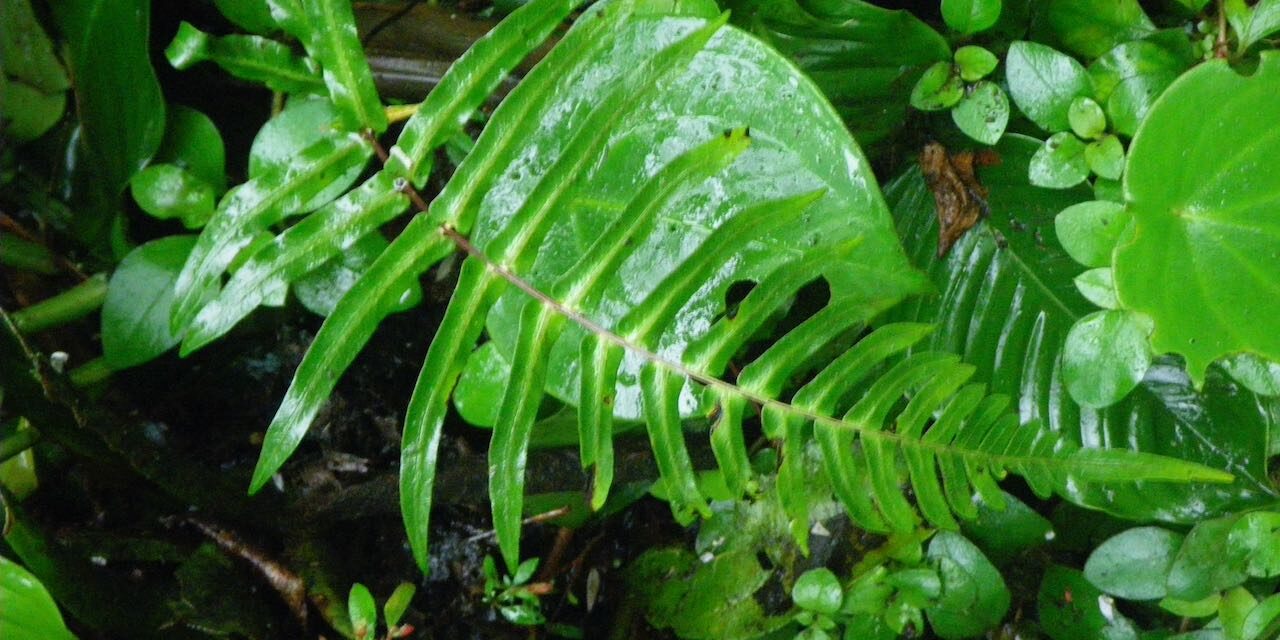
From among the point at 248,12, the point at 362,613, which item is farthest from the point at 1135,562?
the point at 248,12

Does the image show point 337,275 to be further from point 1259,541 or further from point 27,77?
point 1259,541

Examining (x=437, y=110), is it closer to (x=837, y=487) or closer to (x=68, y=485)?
(x=837, y=487)

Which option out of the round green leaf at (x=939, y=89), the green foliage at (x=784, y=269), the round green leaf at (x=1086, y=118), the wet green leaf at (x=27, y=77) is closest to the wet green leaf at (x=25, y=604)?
the green foliage at (x=784, y=269)

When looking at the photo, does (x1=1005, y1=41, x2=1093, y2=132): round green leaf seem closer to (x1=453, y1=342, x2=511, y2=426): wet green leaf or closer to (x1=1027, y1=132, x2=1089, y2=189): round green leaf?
(x1=1027, y1=132, x2=1089, y2=189): round green leaf

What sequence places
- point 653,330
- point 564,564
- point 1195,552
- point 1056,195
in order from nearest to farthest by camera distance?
point 653,330 < point 1195,552 < point 1056,195 < point 564,564

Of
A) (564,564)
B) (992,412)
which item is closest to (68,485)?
(564,564)

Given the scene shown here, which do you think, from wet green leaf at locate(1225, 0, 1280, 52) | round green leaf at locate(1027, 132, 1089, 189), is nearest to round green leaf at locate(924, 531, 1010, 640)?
round green leaf at locate(1027, 132, 1089, 189)

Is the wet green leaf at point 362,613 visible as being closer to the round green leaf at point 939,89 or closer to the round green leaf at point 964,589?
the round green leaf at point 964,589

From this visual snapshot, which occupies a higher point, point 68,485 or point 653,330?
point 653,330
